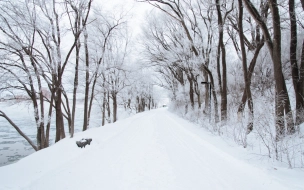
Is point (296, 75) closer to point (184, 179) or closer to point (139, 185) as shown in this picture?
point (184, 179)

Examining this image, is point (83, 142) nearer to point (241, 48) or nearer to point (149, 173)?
point (149, 173)

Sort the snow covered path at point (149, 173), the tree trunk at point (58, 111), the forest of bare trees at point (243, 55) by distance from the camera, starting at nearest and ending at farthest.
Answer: the snow covered path at point (149, 173) → the forest of bare trees at point (243, 55) → the tree trunk at point (58, 111)

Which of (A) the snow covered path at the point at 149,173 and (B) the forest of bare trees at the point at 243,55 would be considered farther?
(B) the forest of bare trees at the point at 243,55

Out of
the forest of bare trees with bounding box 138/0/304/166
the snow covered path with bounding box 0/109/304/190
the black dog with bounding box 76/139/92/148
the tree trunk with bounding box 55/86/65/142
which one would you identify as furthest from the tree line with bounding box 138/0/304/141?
the tree trunk with bounding box 55/86/65/142

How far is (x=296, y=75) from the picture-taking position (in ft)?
18.1

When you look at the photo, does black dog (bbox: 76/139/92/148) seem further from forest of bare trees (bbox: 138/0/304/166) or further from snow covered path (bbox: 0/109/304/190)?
forest of bare trees (bbox: 138/0/304/166)

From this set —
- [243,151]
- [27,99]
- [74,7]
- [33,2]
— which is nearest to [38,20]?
[33,2]

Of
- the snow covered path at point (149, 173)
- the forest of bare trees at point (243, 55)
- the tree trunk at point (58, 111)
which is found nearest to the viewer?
the snow covered path at point (149, 173)

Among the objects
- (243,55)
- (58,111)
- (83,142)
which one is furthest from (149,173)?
(58,111)

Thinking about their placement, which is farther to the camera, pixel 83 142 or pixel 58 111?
pixel 58 111

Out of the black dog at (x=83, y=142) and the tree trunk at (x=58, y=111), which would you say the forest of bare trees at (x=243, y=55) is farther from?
the tree trunk at (x=58, y=111)

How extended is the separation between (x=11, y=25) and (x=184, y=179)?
41.1 feet

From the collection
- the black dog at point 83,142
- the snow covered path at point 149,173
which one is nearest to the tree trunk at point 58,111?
the black dog at point 83,142

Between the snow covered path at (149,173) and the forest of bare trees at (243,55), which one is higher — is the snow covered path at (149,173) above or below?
below
